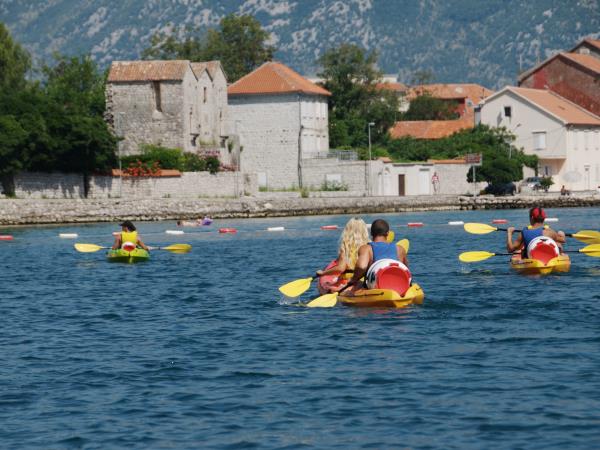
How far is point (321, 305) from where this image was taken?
2325 cm

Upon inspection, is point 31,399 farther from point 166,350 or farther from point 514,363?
point 514,363

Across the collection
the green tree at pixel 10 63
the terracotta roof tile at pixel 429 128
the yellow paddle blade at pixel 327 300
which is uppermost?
the green tree at pixel 10 63

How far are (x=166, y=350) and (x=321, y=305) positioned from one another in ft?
14.8

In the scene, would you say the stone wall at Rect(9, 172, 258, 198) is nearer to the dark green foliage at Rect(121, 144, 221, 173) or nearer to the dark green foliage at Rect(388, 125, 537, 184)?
the dark green foliage at Rect(121, 144, 221, 173)

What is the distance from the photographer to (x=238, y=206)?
7644 centimetres

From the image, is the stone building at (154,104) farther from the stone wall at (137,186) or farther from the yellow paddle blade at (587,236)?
the yellow paddle blade at (587,236)

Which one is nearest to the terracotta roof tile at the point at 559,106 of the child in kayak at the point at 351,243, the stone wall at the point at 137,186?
the stone wall at the point at 137,186

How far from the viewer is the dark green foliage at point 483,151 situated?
9156 cm

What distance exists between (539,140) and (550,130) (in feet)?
4.60

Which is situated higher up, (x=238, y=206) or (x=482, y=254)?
(x=238, y=206)

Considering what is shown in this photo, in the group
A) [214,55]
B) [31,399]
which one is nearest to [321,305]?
[31,399]

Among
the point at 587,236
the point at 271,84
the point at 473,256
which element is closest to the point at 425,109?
the point at 271,84

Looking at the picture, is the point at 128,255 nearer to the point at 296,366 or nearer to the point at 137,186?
the point at 296,366

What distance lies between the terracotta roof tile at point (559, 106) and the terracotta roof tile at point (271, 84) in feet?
54.2
